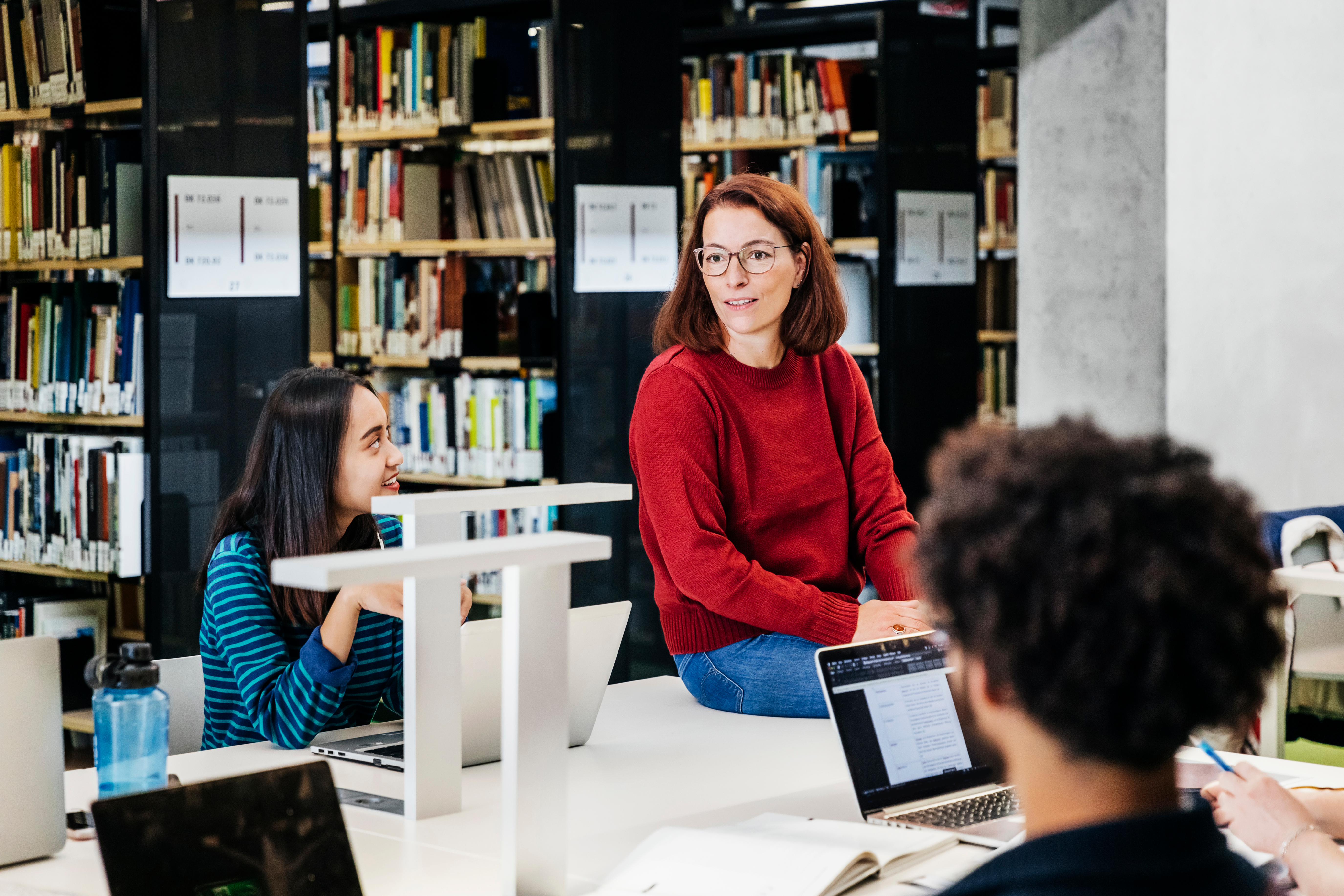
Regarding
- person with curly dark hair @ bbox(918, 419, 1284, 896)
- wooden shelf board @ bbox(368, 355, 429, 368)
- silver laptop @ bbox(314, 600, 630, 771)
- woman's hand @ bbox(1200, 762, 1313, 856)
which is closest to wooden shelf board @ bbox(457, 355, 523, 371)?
wooden shelf board @ bbox(368, 355, 429, 368)

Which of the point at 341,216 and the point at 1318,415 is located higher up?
the point at 341,216

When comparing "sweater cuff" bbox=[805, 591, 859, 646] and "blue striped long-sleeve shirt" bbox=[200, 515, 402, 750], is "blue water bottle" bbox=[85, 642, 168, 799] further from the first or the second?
"sweater cuff" bbox=[805, 591, 859, 646]

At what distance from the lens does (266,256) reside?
3.80 m

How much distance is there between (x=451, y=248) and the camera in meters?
4.89

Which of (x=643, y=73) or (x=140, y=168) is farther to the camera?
(x=643, y=73)

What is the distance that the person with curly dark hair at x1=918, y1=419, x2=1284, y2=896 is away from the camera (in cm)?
81

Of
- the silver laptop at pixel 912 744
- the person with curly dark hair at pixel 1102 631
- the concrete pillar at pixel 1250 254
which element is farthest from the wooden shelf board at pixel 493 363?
the person with curly dark hair at pixel 1102 631

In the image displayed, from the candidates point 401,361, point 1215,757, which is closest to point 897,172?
point 401,361

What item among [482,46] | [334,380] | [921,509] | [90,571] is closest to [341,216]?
[482,46]

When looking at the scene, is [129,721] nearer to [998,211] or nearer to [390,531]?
[390,531]

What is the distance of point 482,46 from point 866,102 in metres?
1.62

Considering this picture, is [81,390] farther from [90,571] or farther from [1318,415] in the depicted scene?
[1318,415]

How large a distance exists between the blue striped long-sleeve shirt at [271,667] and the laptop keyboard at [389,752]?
0.08m

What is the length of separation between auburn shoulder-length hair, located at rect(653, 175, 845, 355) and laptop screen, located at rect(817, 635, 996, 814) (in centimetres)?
82
